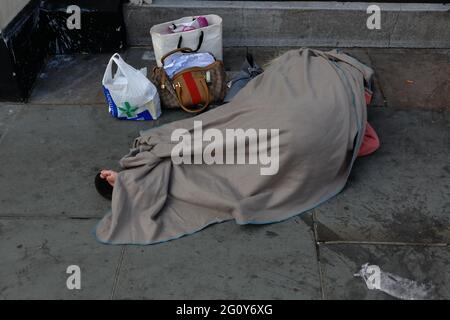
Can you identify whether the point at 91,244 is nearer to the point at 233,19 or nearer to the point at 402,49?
the point at 233,19

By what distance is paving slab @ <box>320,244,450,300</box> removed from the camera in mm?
2471

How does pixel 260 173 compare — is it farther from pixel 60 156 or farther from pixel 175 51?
pixel 175 51

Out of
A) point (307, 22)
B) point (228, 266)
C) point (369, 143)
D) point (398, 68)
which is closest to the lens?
point (228, 266)

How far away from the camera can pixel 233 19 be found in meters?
4.45

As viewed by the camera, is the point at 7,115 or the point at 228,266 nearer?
Answer: the point at 228,266

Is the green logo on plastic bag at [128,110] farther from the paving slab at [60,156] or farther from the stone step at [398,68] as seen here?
the stone step at [398,68]

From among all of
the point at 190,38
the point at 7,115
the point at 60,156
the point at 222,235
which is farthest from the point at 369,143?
the point at 7,115

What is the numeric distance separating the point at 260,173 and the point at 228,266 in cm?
55

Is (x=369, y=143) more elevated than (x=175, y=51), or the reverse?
(x=175, y=51)

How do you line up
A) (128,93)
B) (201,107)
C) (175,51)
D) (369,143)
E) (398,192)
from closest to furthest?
(398,192) < (369,143) < (128,93) < (201,107) < (175,51)

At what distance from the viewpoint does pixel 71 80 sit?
4129 millimetres

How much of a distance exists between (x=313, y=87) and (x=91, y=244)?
60.6 inches

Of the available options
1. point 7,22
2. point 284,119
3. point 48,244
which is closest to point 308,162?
point 284,119

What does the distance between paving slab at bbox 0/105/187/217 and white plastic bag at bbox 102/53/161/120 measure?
83mm
